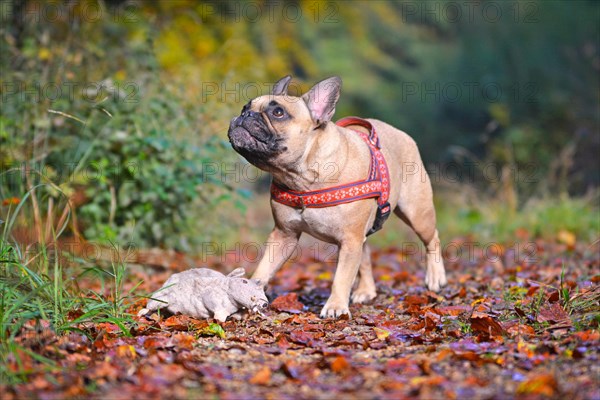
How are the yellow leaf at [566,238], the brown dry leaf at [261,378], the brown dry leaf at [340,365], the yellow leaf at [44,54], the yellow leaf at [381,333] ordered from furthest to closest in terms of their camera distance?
the yellow leaf at [566,238], the yellow leaf at [44,54], the yellow leaf at [381,333], the brown dry leaf at [340,365], the brown dry leaf at [261,378]

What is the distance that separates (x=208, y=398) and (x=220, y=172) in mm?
4116

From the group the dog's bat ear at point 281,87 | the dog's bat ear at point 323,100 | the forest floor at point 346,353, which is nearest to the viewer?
the forest floor at point 346,353

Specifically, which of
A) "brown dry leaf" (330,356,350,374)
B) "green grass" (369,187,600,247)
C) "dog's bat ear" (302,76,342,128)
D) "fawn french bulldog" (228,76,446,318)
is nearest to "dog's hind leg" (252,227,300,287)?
"fawn french bulldog" (228,76,446,318)

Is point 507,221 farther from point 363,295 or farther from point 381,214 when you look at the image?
point 381,214

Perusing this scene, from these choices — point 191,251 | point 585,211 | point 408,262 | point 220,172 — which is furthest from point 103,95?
point 585,211

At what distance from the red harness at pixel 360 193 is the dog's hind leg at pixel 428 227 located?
1.83ft

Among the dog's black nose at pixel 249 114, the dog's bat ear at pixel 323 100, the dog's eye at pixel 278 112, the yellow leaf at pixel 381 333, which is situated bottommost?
the yellow leaf at pixel 381 333

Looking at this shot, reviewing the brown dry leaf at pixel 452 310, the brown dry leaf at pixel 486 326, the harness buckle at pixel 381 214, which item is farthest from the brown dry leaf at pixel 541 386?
the harness buckle at pixel 381 214

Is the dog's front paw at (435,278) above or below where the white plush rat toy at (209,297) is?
below

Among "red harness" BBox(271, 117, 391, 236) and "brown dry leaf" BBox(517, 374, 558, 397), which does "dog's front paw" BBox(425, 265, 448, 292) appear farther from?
"brown dry leaf" BBox(517, 374, 558, 397)

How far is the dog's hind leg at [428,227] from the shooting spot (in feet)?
17.6

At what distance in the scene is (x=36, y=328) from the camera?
3.34 m

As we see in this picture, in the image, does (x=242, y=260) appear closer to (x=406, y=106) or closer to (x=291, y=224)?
(x=291, y=224)

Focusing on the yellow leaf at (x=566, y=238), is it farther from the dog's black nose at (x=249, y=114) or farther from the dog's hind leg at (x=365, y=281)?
the dog's black nose at (x=249, y=114)
